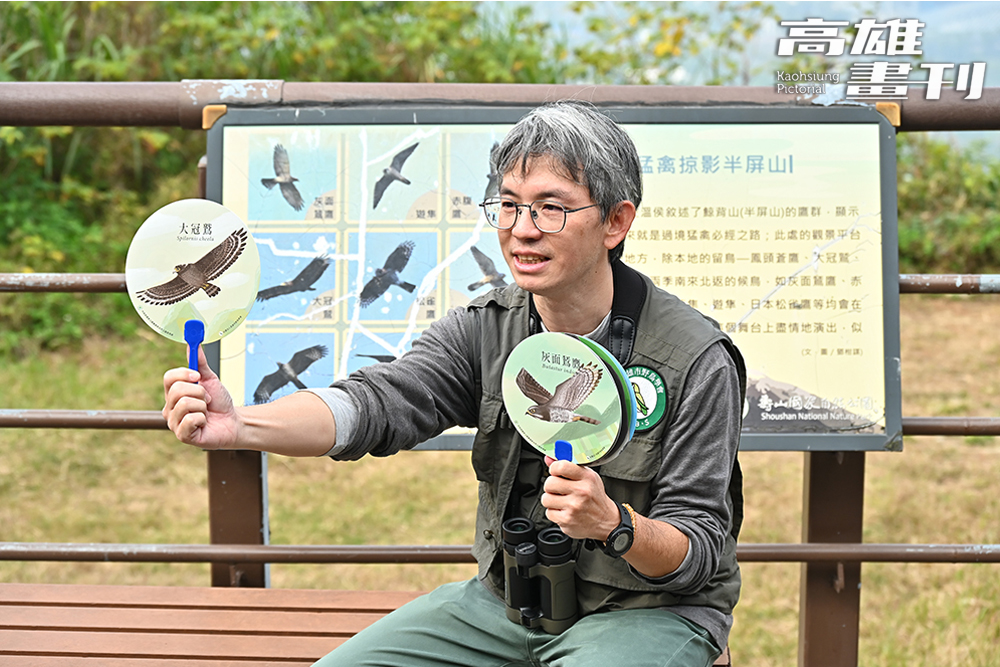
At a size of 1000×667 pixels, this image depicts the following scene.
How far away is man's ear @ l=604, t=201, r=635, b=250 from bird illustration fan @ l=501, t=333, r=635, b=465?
0.26 metres

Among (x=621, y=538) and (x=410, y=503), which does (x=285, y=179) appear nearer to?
(x=621, y=538)

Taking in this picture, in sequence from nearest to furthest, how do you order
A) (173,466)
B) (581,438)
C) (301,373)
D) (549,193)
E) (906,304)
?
(581,438) < (549,193) < (301,373) < (173,466) < (906,304)

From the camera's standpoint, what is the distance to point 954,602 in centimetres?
320

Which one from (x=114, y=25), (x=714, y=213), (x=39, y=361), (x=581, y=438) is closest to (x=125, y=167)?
(x=114, y=25)

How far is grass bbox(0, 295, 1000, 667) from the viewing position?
3.24 meters

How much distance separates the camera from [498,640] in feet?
5.51

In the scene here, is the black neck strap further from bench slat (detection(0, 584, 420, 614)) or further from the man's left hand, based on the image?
bench slat (detection(0, 584, 420, 614))

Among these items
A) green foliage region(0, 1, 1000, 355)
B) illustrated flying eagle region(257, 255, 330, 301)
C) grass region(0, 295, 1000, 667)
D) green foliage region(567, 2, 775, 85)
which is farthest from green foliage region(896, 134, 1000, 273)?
illustrated flying eagle region(257, 255, 330, 301)

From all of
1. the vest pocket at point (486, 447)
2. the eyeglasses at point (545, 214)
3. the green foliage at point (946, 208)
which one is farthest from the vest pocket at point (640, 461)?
the green foliage at point (946, 208)

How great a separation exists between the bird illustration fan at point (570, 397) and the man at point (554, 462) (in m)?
0.08

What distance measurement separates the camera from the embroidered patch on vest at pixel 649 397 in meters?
1.57

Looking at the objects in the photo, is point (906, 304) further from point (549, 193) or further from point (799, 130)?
point (549, 193)

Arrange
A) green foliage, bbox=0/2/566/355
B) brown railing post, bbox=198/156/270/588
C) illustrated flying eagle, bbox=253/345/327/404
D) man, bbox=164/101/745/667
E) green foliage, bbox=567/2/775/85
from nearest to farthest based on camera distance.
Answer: man, bbox=164/101/745/667 < illustrated flying eagle, bbox=253/345/327/404 < brown railing post, bbox=198/156/270/588 < green foliage, bbox=0/2/566/355 < green foliage, bbox=567/2/775/85

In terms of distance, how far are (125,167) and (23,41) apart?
926 millimetres
